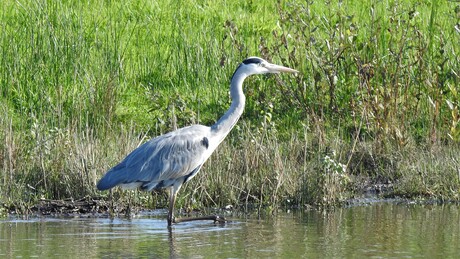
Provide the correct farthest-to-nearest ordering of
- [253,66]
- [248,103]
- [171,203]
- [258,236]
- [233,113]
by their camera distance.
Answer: [248,103]
[253,66]
[233,113]
[171,203]
[258,236]

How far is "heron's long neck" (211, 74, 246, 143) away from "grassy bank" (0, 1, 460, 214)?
0.25 metres

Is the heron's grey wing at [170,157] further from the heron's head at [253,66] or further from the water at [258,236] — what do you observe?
the heron's head at [253,66]

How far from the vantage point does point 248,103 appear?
11883mm

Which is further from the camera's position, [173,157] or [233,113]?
[233,113]

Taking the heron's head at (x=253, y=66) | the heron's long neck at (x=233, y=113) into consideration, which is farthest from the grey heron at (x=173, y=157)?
the heron's head at (x=253, y=66)

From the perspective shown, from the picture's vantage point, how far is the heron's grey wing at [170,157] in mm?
9234

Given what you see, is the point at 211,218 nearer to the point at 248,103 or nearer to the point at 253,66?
the point at 253,66

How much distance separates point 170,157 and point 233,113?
2.51ft

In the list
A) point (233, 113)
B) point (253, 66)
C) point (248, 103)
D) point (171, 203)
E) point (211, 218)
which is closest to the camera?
point (211, 218)

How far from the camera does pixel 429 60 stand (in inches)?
451

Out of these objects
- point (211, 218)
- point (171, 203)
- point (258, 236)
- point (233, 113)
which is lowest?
point (258, 236)

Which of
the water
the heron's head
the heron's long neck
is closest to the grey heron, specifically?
the heron's long neck

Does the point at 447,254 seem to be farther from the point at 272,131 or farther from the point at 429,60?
the point at 429,60

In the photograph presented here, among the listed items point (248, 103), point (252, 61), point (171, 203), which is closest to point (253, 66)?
point (252, 61)
